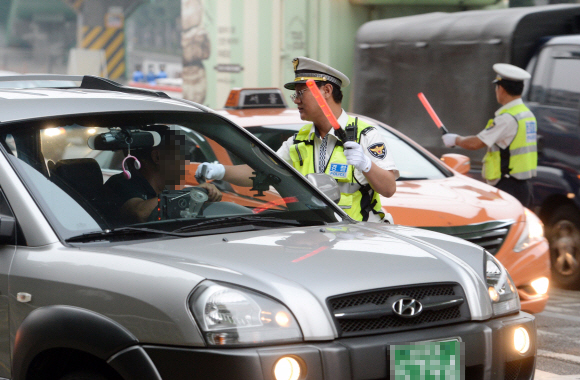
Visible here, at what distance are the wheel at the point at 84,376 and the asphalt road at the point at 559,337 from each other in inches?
108

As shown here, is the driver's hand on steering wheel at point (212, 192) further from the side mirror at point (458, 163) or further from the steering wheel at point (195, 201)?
the side mirror at point (458, 163)

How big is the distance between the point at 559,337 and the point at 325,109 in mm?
2513

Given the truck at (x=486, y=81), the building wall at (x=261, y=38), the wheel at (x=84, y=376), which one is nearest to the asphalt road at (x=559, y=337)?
the truck at (x=486, y=81)

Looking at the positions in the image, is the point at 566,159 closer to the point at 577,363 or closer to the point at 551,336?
the point at 551,336

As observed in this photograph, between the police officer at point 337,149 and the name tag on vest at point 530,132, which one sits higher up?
the police officer at point 337,149

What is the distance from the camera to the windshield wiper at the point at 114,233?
338 cm

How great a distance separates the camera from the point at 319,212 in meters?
4.09

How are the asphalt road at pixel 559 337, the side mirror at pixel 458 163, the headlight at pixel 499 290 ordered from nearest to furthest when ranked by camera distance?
1. the headlight at pixel 499 290
2. the asphalt road at pixel 559 337
3. the side mirror at pixel 458 163

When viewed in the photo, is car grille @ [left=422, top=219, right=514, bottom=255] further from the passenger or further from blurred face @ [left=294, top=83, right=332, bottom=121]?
blurred face @ [left=294, top=83, right=332, bottom=121]

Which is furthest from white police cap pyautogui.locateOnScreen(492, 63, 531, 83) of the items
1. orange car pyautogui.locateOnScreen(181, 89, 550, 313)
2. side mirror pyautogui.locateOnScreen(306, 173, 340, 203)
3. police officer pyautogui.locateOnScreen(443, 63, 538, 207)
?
side mirror pyautogui.locateOnScreen(306, 173, 340, 203)

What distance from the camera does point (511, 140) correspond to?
7.81 metres

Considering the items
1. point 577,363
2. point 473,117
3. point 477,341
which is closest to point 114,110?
point 477,341

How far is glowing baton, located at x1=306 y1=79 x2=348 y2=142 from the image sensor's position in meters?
4.70

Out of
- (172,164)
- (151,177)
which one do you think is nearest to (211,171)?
(172,164)
